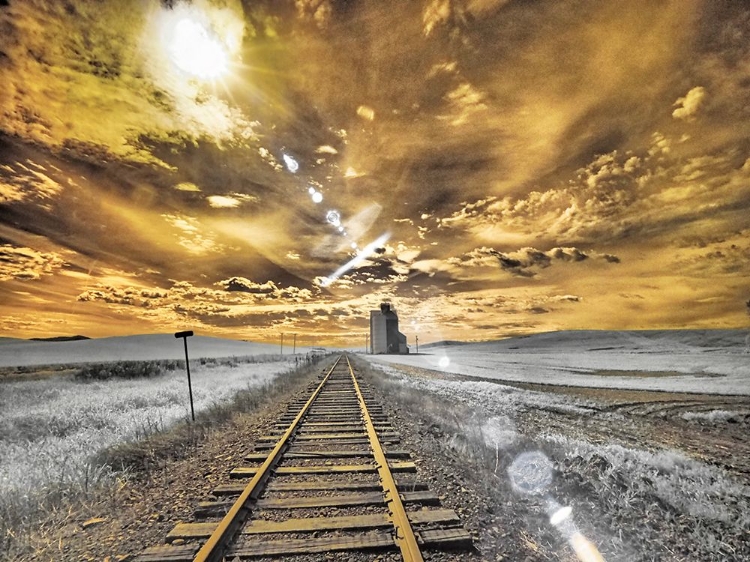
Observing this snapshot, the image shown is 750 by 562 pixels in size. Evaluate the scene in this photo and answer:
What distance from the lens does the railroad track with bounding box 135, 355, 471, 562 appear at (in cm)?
382

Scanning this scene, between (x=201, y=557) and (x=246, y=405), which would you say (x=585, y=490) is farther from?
(x=246, y=405)

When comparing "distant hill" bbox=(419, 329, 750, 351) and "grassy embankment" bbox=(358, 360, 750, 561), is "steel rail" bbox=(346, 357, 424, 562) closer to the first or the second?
"grassy embankment" bbox=(358, 360, 750, 561)

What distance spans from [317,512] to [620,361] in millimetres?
78851

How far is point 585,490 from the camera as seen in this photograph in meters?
5.77

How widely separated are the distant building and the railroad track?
5926 inches

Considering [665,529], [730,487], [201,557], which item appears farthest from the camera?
[730,487]

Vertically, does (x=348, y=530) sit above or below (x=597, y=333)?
above

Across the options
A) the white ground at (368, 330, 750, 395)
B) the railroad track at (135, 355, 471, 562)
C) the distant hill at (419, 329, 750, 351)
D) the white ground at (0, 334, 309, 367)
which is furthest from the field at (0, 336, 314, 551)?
the distant hill at (419, 329, 750, 351)

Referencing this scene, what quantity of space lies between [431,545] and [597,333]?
200 meters

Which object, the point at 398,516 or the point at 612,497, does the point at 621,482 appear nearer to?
the point at 612,497

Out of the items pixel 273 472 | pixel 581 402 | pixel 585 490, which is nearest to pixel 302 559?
pixel 273 472

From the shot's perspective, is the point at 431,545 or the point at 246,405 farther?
the point at 246,405

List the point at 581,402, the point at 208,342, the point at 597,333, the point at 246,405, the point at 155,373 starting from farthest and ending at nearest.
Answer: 1. the point at 208,342
2. the point at 597,333
3. the point at 155,373
4. the point at 581,402
5. the point at 246,405

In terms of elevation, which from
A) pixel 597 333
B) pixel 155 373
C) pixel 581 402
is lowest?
pixel 597 333
